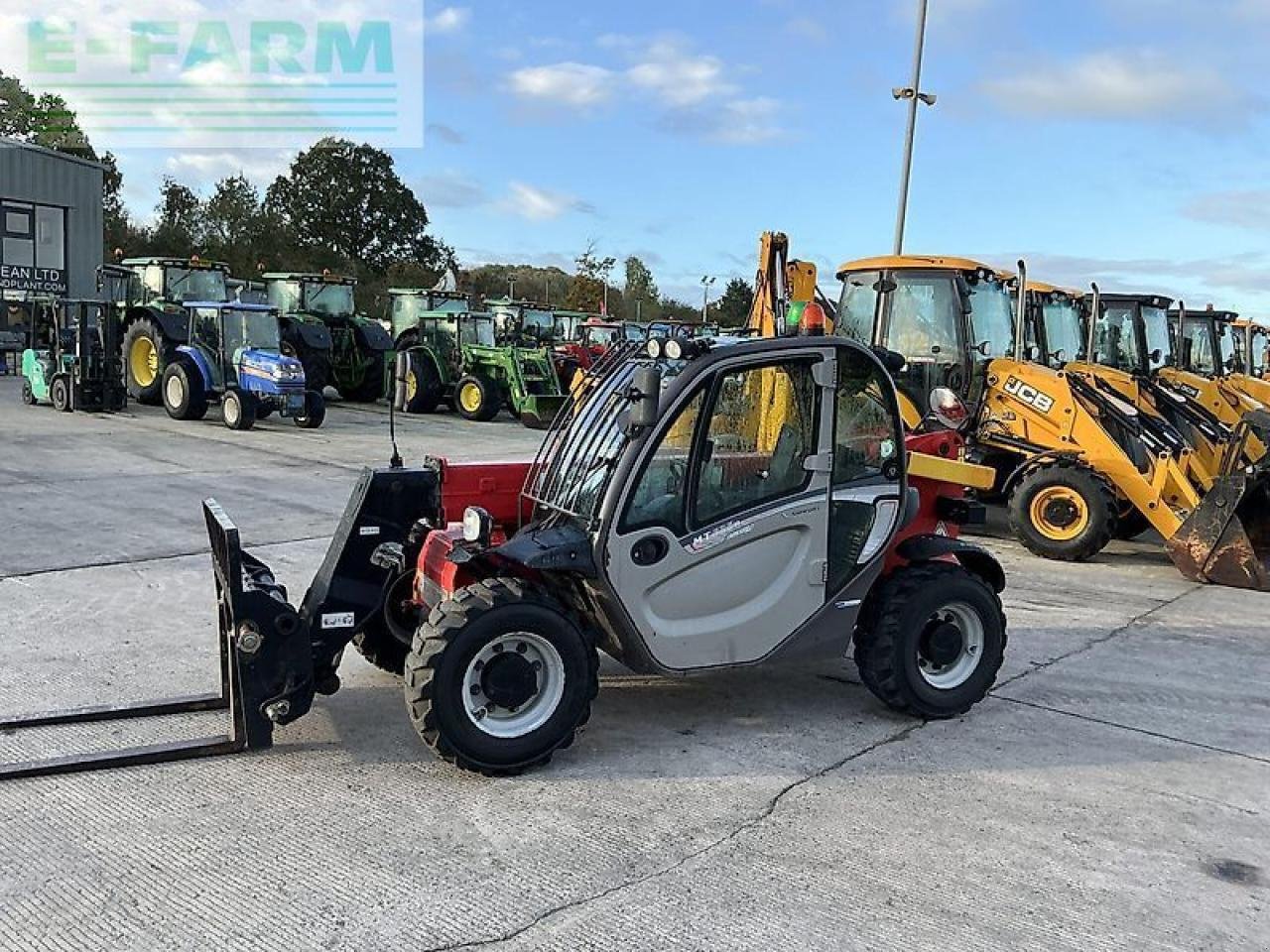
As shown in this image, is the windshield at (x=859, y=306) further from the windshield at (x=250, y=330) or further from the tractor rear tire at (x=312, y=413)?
the windshield at (x=250, y=330)

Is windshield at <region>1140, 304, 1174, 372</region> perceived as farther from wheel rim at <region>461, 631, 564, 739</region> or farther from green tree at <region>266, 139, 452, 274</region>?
green tree at <region>266, 139, 452, 274</region>

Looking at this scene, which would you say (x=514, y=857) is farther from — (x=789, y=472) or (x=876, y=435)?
(x=876, y=435)

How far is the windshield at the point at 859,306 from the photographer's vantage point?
10602 mm

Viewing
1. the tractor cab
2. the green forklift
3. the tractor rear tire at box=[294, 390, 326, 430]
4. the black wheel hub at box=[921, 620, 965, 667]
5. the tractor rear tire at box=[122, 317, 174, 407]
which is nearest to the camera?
the black wheel hub at box=[921, 620, 965, 667]

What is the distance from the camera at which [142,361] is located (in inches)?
745

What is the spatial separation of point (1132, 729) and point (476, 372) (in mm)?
16968

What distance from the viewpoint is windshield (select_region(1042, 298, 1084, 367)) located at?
42.4ft

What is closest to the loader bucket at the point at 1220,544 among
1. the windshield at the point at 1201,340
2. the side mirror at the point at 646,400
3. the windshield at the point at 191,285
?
the side mirror at the point at 646,400

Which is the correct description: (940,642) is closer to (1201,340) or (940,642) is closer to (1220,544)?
(1220,544)

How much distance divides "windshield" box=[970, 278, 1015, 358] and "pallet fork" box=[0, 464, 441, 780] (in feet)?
22.7

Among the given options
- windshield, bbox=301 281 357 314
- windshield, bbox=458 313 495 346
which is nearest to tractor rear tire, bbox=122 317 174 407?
windshield, bbox=301 281 357 314

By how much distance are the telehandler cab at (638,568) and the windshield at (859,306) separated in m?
5.45

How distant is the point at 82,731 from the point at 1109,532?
7753 millimetres

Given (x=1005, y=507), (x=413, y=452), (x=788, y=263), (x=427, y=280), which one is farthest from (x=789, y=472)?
(x=427, y=280)
